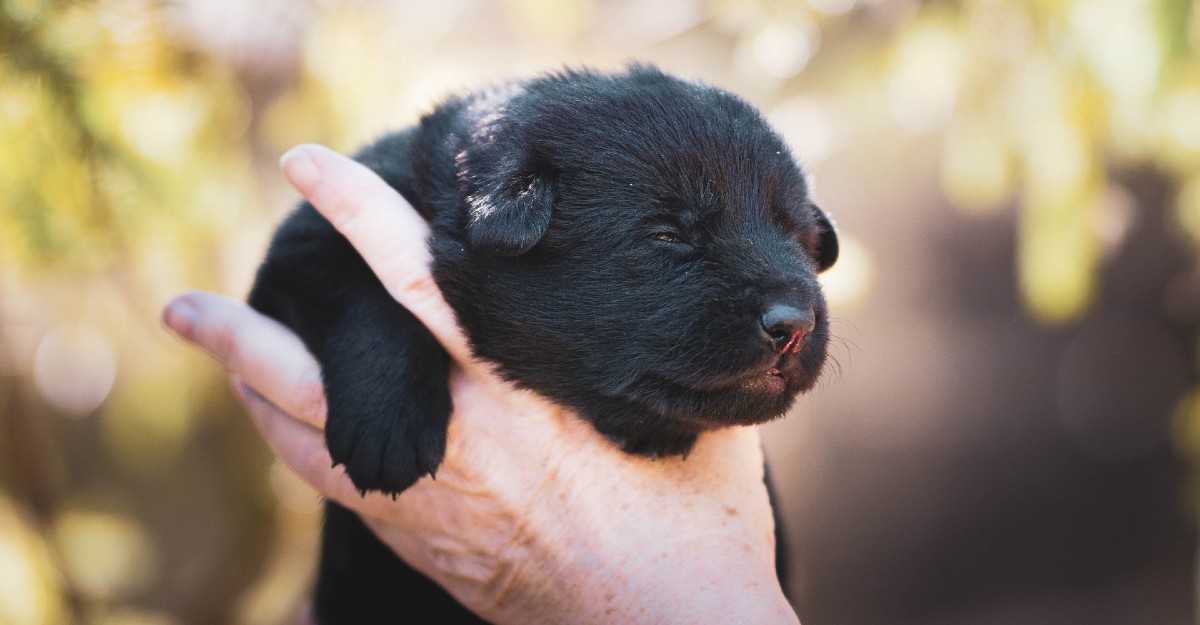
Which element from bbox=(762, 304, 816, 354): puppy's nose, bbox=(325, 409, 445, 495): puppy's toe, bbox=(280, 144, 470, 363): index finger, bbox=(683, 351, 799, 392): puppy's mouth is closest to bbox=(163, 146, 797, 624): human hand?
bbox=(280, 144, 470, 363): index finger

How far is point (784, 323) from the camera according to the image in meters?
1.85

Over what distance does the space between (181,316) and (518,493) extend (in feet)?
3.66

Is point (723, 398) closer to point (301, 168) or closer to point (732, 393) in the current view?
point (732, 393)

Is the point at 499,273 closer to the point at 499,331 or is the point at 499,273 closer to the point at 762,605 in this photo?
the point at 499,331

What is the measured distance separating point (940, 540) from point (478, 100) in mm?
4835

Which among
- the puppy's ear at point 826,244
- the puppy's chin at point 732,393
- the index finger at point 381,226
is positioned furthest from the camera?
the puppy's ear at point 826,244

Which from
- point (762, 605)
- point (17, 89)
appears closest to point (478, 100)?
point (17, 89)

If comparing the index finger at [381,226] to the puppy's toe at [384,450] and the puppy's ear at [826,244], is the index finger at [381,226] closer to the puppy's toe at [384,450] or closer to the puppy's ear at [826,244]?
the puppy's toe at [384,450]

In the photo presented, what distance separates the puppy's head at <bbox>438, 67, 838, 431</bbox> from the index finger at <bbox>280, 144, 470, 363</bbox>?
0.18ft

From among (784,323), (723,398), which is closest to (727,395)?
(723,398)

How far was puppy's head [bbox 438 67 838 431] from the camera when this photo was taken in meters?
1.91

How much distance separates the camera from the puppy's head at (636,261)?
75.0 inches

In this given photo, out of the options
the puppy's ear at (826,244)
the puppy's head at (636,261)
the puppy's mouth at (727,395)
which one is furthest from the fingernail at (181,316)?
the puppy's ear at (826,244)

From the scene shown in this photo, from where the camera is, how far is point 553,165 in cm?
206
